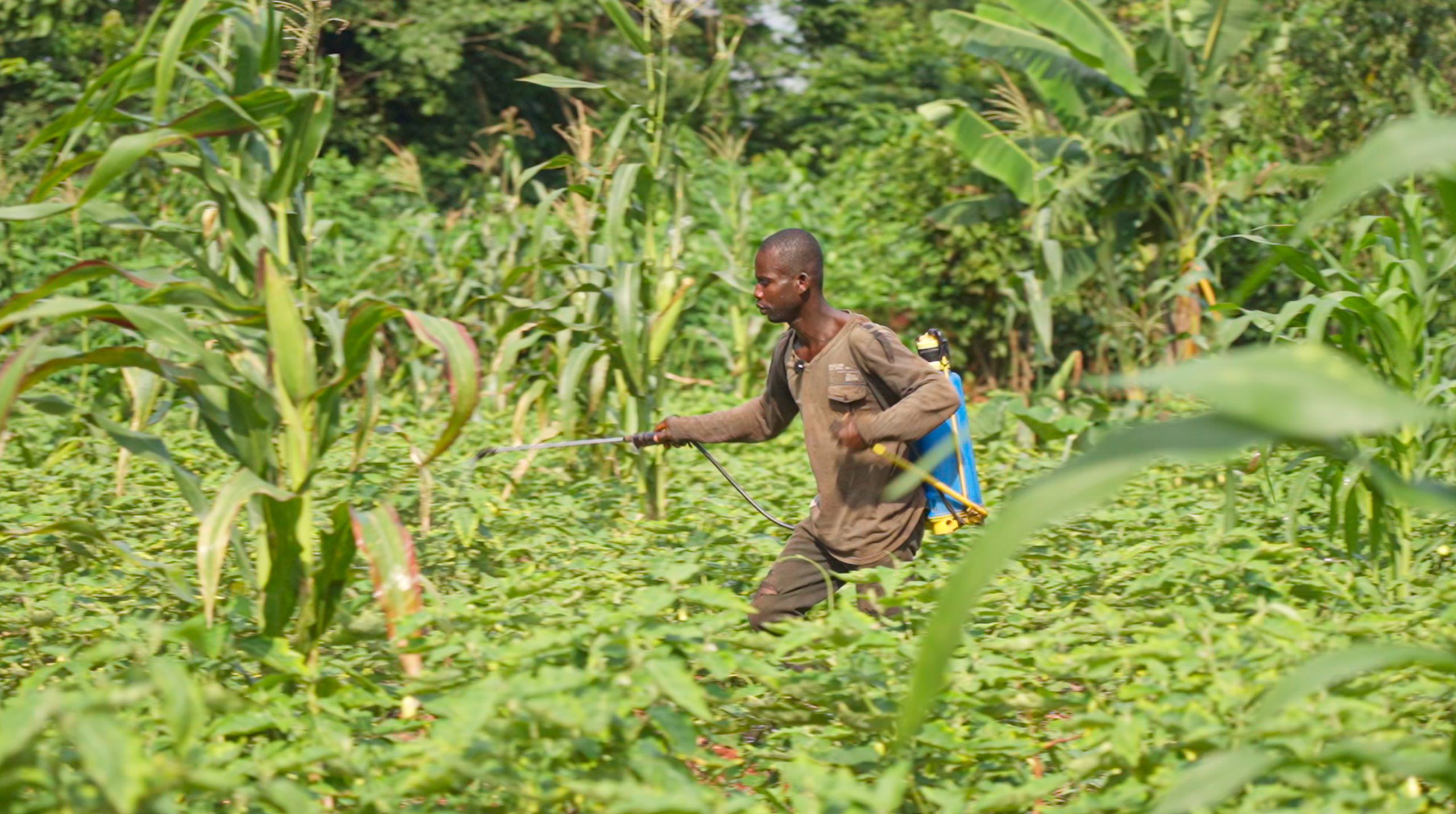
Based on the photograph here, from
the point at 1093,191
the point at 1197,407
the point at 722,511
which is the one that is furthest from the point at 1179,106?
the point at 722,511

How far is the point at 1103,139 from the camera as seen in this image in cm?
1024

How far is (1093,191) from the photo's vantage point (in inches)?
435

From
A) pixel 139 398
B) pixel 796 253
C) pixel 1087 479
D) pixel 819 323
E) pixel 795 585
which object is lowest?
pixel 795 585

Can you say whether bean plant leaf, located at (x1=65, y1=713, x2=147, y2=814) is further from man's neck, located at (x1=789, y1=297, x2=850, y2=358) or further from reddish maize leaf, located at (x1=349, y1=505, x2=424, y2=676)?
man's neck, located at (x1=789, y1=297, x2=850, y2=358)

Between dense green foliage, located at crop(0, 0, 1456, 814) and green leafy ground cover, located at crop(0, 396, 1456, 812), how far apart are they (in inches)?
0.6

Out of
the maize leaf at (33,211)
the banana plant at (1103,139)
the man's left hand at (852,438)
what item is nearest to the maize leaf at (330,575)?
the maize leaf at (33,211)

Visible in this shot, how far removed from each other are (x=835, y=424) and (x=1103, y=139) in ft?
20.8

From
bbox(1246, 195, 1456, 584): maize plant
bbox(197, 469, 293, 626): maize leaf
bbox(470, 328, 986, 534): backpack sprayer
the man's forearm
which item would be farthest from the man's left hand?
bbox(197, 469, 293, 626): maize leaf

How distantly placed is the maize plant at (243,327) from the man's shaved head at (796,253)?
1.26 metres

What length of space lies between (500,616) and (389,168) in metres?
13.5

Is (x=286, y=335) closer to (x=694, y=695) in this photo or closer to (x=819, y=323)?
(x=694, y=695)

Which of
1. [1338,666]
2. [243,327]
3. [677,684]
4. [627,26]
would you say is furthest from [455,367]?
[627,26]

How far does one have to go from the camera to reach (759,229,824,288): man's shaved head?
15.2ft

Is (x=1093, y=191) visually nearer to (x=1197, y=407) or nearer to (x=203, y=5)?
(x=1197, y=407)
